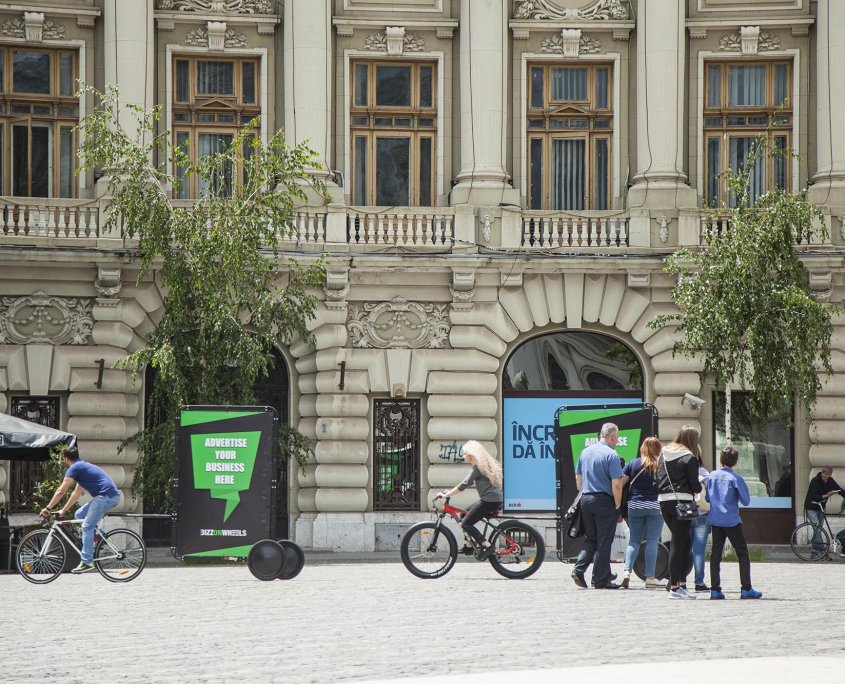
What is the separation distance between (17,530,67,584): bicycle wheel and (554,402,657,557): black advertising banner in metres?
6.72

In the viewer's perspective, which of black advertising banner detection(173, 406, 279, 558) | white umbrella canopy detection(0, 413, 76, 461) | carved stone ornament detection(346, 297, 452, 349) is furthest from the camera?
carved stone ornament detection(346, 297, 452, 349)

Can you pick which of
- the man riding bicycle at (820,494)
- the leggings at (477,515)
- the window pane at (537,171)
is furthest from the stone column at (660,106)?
the leggings at (477,515)

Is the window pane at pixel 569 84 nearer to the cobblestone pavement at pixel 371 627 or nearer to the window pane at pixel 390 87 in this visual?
the window pane at pixel 390 87

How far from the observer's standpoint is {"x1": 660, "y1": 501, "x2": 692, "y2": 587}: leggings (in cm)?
1351

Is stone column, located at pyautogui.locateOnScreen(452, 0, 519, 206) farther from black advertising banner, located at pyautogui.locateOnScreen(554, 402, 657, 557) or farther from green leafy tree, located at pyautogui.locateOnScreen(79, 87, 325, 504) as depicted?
black advertising banner, located at pyautogui.locateOnScreen(554, 402, 657, 557)

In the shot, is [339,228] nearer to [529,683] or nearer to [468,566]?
[468,566]

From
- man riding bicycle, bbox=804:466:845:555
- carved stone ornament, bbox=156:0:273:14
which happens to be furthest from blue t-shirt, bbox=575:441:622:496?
carved stone ornament, bbox=156:0:273:14

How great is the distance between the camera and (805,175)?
2484 centimetres

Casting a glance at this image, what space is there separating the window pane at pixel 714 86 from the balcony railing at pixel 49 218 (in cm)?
1219

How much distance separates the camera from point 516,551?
15.9m

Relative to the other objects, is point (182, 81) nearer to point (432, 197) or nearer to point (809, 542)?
point (432, 197)

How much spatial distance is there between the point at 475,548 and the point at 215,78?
1291 cm

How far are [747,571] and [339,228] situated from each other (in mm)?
12354

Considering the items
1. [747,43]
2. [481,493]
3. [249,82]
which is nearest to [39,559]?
[481,493]
